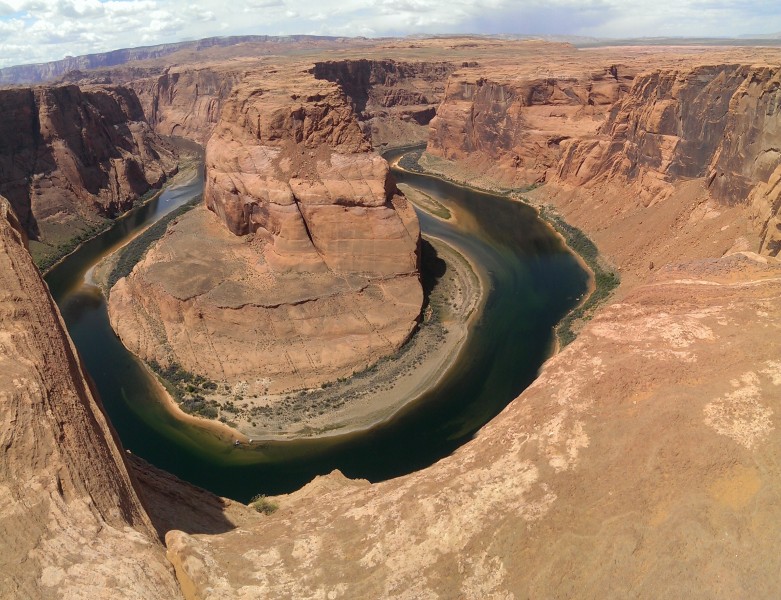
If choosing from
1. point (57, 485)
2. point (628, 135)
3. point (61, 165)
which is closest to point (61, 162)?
point (61, 165)

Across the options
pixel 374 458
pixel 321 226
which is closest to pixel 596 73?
pixel 321 226

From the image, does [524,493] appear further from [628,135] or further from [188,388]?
[628,135]

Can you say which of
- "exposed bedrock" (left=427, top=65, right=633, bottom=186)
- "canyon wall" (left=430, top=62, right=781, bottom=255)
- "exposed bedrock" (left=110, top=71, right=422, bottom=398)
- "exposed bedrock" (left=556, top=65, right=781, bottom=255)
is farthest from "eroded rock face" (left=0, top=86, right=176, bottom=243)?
"exposed bedrock" (left=556, top=65, right=781, bottom=255)

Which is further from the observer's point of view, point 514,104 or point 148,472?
point 514,104

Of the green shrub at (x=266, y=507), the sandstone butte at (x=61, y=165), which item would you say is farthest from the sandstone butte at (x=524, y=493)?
the sandstone butte at (x=61, y=165)

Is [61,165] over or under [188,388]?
over

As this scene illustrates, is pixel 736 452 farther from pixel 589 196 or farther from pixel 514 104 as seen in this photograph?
pixel 514 104

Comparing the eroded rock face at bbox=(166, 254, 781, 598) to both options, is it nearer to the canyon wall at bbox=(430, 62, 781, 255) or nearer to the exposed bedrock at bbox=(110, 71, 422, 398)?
the canyon wall at bbox=(430, 62, 781, 255)
